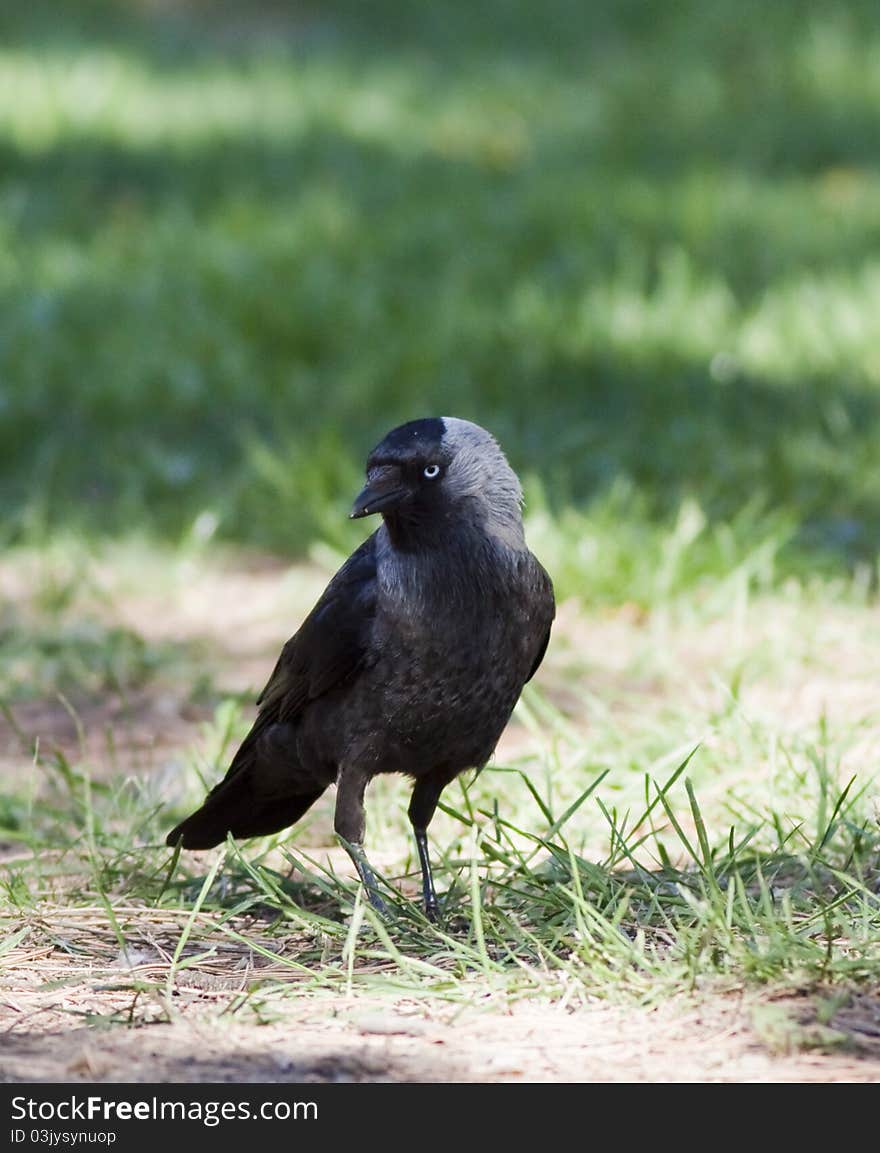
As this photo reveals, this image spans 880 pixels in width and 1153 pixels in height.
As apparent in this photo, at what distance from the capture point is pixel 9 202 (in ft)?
31.1

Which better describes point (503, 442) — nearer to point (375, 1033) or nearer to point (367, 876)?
point (367, 876)

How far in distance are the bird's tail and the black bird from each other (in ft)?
0.30

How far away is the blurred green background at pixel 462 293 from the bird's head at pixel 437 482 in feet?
6.27

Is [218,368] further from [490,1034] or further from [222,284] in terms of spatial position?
[490,1034]

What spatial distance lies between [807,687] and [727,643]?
389mm

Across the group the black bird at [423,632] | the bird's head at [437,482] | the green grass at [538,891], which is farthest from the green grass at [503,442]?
the bird's head at [437,482]

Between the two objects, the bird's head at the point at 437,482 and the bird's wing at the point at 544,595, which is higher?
the bird's head at the point at 437,482

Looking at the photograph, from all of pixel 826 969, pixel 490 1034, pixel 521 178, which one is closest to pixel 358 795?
pixel 490 1034

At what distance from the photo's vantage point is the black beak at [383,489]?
3400mm

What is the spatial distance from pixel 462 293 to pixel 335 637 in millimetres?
4933

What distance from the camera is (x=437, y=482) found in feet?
11.4

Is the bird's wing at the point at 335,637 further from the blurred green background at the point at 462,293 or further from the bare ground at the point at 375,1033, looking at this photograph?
the blurred green background at the point at 462,293

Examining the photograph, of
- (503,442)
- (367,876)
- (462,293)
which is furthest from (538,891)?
(462,293)

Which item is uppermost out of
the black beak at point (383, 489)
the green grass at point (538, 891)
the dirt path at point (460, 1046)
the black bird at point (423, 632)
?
the black beak at point (383, 489)
